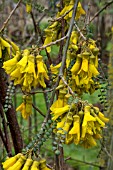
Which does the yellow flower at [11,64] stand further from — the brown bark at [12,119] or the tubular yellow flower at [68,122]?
the brown bark at [12,119]

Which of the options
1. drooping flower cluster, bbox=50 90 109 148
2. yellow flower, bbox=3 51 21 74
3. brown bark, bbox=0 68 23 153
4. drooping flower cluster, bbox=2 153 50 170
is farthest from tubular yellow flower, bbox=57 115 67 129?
brown bark, bbox=0 68 23 153

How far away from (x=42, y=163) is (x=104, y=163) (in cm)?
184

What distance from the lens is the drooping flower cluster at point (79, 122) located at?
1.13 meters

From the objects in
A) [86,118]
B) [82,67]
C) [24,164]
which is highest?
[82,67]

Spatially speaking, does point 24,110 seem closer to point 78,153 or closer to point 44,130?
point 44,130

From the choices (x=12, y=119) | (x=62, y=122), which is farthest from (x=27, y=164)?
(x=12, y=119)

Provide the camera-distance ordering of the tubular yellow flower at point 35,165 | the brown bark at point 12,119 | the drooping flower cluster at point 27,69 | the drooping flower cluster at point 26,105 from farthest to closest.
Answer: the brown bark at point 12,119 → the drooping flower cluster at point 26,105 → the drooping flower cluster at point 27,69 → the tubular yellow flower at point 35,165

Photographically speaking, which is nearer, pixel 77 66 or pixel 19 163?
pixel 19 163

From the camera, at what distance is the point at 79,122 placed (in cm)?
115

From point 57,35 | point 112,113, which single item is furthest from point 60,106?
point 112,113

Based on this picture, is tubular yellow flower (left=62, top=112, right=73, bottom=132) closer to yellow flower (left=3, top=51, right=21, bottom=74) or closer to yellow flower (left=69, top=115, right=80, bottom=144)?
yellow flower (left=69, top=115, right=80, bottom=144)

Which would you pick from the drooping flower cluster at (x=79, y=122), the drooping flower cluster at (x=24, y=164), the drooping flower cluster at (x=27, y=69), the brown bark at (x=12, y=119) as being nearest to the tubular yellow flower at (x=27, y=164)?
the drooping flower cluster at (x=24, y=164)

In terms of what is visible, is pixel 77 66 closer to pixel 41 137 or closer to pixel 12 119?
pixel 41 137

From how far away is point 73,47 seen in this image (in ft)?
4.32
